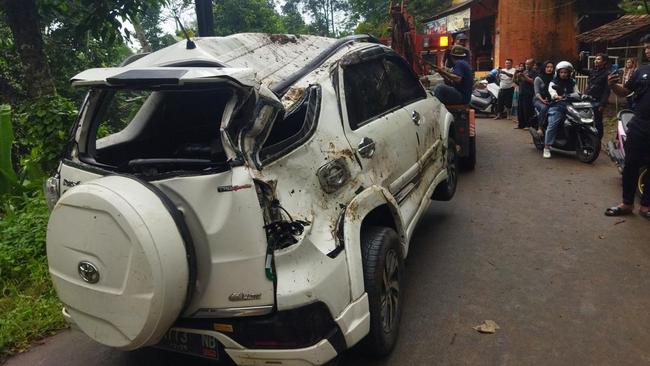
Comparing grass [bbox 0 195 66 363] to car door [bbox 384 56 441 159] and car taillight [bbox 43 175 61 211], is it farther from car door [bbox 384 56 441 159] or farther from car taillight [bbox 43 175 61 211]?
car door [bbox 384 56 441 159]

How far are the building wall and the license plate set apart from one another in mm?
16982

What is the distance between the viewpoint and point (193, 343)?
92.8 inches

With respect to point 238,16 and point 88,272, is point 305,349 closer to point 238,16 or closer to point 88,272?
point 88,272

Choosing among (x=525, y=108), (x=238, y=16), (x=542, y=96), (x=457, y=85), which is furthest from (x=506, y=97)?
(x=238, y=16)

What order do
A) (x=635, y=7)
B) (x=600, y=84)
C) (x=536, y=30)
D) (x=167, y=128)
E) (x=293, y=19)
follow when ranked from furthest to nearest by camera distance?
(x=293, y=19)
(x=536, y=30)
(x=635, y=7)
(x=600, y=84)
(x=167, y=128)

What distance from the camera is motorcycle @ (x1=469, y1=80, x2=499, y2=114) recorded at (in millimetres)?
12844

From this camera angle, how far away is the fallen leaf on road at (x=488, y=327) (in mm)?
3101

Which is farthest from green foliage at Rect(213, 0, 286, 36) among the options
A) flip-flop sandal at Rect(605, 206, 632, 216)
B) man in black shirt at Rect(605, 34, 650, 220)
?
flip-flop sandal at Rect(605, 206, 632, 216)

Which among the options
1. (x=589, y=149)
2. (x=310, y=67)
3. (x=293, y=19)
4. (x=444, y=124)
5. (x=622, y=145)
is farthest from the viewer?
(x=293, y=19)

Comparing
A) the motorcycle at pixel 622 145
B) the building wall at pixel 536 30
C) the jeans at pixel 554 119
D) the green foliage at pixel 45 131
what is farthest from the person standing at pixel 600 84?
the building wall at pixel 536 30

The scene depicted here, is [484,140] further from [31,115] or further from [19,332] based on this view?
[19,332]

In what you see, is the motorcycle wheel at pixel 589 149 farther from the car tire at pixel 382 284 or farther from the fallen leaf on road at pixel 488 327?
the car tire at pixel 382 284

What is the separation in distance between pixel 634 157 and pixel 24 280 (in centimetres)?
576

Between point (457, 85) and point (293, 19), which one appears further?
point (293, 19)
